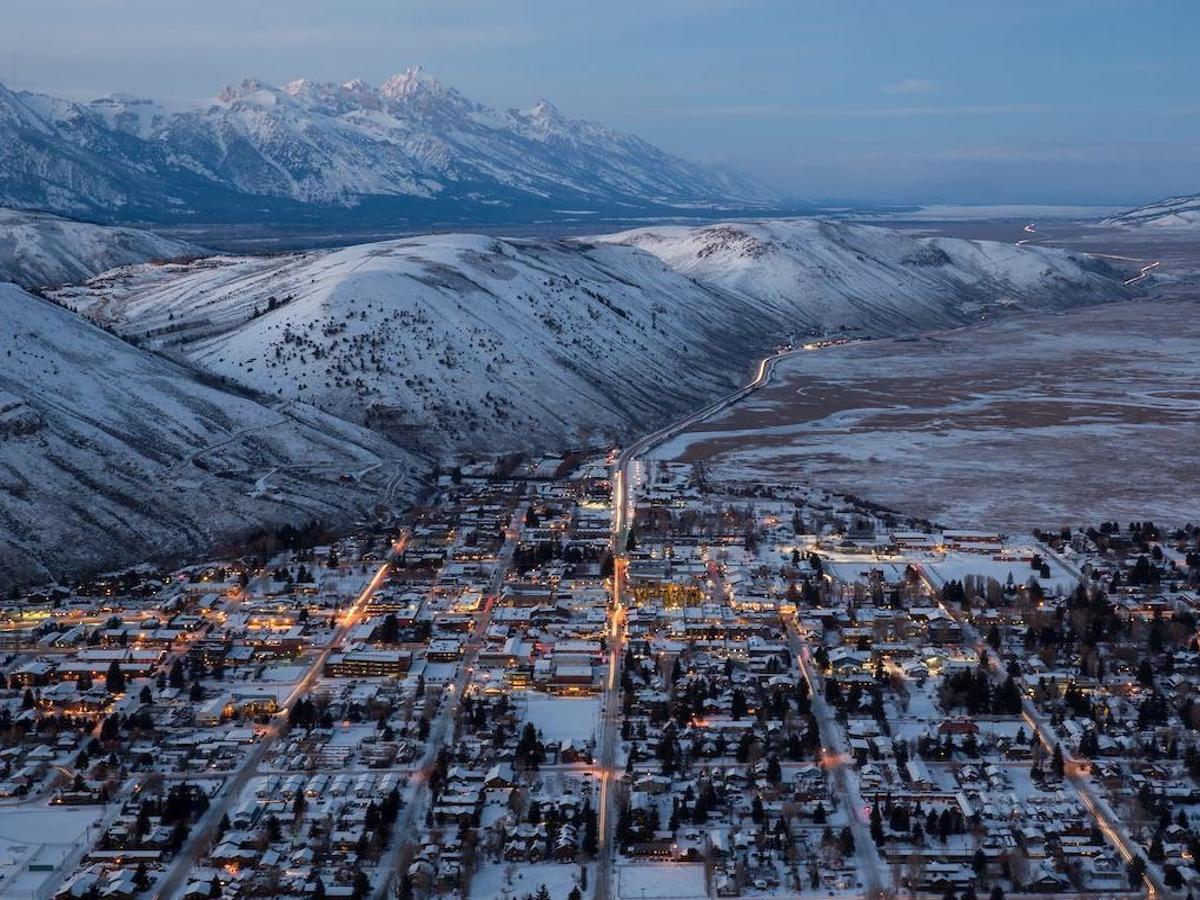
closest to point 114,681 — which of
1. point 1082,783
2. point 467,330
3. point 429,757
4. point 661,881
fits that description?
point 429,757

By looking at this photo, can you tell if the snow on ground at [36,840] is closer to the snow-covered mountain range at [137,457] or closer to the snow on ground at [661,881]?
the snow on ground at [661,881]

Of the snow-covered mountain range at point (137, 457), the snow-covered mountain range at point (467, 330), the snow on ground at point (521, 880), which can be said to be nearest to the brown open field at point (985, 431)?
the snow-covered mountain range at point (467, 330)

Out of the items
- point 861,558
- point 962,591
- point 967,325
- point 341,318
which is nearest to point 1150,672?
point 962,591

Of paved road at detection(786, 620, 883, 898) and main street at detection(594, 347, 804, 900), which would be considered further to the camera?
main street at detection(594, 347, 804, 900)

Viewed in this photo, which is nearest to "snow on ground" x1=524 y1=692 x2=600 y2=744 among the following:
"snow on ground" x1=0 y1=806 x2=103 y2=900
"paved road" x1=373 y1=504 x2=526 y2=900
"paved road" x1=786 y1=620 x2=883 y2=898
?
"paved road" x1=373 y1=504 x2=526 y2=900

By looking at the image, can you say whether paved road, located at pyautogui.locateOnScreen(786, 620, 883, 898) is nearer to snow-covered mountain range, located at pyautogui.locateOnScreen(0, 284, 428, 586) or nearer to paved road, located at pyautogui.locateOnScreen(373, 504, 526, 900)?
paved road, located at pyautogui.locateOnScreen(373, 504, 526, 900)

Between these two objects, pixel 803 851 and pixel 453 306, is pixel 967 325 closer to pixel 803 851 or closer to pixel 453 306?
pixel 453 306

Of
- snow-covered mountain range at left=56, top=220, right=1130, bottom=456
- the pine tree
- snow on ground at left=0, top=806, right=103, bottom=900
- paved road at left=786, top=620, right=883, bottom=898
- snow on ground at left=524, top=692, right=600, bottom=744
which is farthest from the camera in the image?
snow-covered mountain range at left=56, top=220, right=1130, bottom=456
